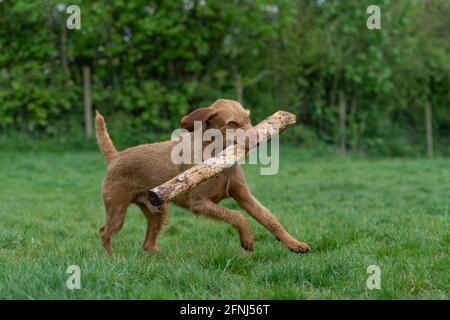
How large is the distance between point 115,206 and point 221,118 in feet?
4.00

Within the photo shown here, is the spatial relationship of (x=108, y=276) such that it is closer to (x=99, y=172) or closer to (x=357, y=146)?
(x=99, y=172)

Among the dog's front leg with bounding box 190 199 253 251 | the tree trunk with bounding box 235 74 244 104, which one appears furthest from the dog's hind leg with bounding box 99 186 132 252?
the tree trunk with bounding box 235 74 244 104

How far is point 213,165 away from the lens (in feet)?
15.1

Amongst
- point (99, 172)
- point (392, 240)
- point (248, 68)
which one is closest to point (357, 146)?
point (248, 68)

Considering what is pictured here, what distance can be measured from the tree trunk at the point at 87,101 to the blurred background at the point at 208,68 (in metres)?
0.03

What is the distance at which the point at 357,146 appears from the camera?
17.8 metres

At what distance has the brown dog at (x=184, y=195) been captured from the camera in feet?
16.4

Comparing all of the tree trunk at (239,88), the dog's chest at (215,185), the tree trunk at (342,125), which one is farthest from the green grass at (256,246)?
the tree trunk at (342,125)

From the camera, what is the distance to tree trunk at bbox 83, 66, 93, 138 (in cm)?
1516

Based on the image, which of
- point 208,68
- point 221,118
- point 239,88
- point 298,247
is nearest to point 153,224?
point 221,118

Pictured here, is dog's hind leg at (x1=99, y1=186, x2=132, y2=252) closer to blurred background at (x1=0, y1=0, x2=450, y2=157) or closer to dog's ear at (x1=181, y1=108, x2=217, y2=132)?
dog's ear at (x1=181, y1=108, x2=217, y2=132)

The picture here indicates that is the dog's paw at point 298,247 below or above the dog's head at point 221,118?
below

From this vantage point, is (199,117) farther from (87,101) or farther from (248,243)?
(87,101)

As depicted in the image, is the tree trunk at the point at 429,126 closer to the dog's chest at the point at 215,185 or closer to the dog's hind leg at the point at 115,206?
the dog's chest at the point at 215,185
